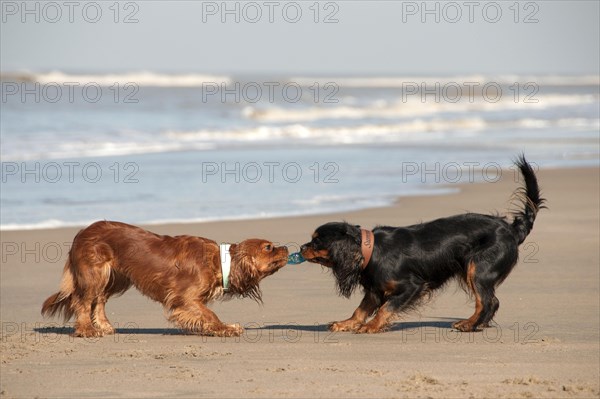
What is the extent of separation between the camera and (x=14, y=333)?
698cm

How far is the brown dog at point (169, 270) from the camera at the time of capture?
273 inches

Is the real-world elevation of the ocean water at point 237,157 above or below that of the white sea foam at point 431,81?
below

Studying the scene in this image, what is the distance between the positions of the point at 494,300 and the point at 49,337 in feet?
10.2

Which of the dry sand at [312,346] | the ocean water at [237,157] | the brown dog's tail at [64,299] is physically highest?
the ocean water at [237,157]

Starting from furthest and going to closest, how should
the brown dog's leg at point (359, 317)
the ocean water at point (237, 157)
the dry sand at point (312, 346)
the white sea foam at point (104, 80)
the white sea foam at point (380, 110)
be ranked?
the white sea foam at point (104, 80), the white sea foam at point (380, 110), the ocean water at point (237, 157), the brown dog's leg at point (359, 317), the dry sand at point (312, 346)

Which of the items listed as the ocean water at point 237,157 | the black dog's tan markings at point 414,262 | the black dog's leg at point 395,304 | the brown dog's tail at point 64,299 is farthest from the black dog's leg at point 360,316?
the ocean water at point 237,157

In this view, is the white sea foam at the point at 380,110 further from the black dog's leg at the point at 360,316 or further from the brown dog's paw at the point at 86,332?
the brown dog's paw at the point at 86,332

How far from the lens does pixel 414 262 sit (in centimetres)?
710

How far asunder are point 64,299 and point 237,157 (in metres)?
12.7

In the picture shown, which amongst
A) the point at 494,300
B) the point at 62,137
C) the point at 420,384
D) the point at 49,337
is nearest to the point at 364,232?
the point at 494,300

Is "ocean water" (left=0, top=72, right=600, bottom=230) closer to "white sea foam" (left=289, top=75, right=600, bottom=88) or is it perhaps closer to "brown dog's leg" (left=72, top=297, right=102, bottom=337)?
"brown dog's leg" (left=72, top=297, right=102, bottom=337)

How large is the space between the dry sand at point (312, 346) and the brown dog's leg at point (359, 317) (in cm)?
16

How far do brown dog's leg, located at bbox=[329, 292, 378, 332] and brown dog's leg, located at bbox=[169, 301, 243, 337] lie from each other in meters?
0.73

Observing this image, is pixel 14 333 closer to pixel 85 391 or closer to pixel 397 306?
pixel 85 391
